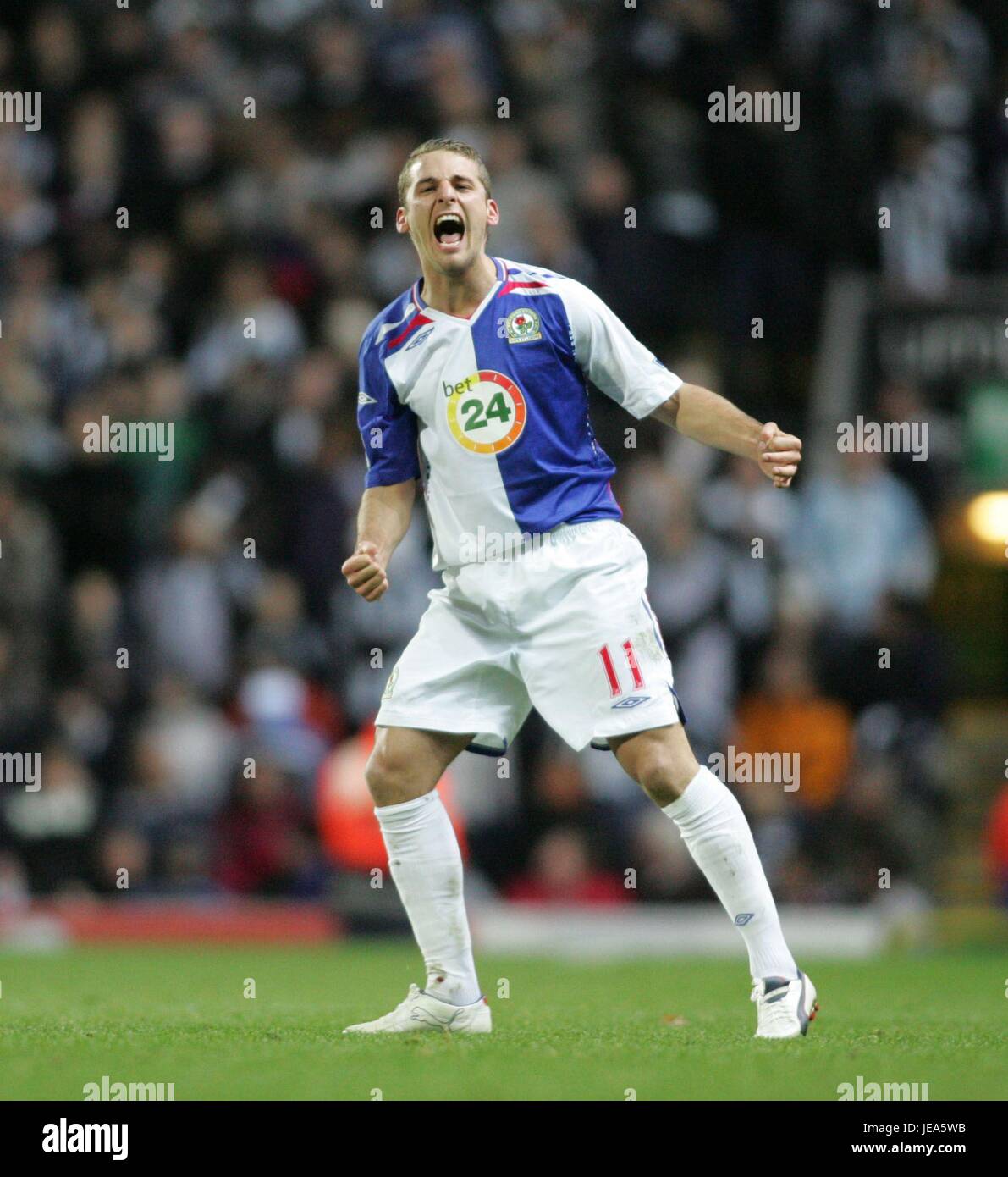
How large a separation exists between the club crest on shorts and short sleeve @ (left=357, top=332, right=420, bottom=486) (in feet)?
1.46

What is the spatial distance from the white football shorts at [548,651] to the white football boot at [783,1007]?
0.88 meters

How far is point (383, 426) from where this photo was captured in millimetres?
6887

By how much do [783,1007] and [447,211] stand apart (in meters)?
2.71

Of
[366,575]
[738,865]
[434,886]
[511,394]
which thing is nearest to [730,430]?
[511,394]

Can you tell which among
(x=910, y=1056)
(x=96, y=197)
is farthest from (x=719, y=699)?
(x=910, y=1056)

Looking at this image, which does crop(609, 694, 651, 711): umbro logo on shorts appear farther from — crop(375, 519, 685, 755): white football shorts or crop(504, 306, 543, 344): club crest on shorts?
crop(504, 306, 543, 344): club crest on shorts

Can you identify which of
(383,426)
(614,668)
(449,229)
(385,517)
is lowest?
(614,668)

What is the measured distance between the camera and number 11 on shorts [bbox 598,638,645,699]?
643 centimetres

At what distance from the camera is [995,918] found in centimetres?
1274

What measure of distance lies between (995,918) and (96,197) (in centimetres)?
866

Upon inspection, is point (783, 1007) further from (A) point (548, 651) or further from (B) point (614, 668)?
(A) point (548, 651)

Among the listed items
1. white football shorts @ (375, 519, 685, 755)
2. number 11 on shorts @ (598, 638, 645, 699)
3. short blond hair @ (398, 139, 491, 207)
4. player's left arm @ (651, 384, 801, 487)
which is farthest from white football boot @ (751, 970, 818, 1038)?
short blond hair @ (398, 139, 491, 207)

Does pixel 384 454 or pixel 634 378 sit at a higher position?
pixel 634 378

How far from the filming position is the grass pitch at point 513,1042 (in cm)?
532
